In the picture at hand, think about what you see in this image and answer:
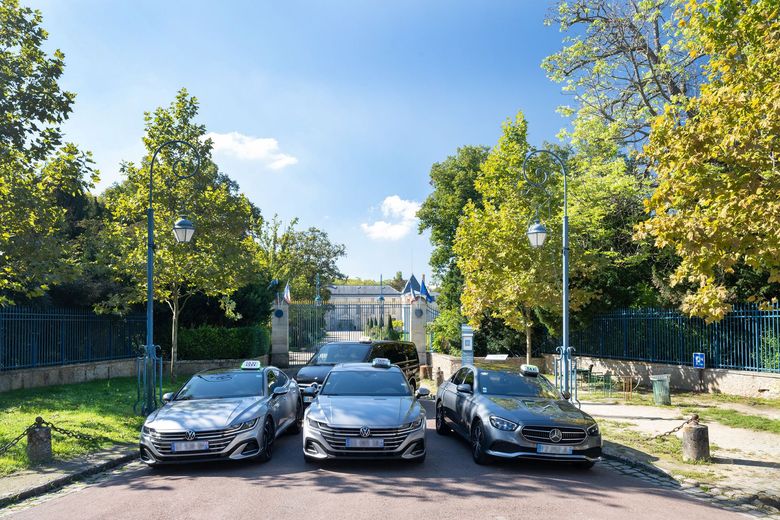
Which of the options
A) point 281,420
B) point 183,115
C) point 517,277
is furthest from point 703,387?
point 183,115

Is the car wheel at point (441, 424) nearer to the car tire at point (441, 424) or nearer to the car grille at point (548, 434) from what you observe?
the car tire at point (441, 424)

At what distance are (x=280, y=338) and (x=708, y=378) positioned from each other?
54.1 ft

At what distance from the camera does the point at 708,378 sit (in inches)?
681

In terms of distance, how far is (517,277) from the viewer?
18.5 metres

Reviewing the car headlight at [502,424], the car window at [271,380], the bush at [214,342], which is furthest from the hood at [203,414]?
the bush at [214,342]

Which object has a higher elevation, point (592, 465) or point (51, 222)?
point (51, 222)

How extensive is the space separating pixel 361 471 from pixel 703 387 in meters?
13.0

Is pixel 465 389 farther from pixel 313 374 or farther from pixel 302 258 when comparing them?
pixel 302 258

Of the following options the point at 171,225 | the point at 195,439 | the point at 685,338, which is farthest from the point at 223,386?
the point at 685,338

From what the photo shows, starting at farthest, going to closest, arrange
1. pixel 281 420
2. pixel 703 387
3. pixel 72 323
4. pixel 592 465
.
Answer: pixel 72 323
pixel 703 387
pixel 281 420
pixel 592 465

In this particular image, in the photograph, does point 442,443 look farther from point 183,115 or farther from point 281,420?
point 183,115

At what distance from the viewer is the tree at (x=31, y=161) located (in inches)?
422

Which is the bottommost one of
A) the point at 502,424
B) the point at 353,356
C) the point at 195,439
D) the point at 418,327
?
the point at 195,439

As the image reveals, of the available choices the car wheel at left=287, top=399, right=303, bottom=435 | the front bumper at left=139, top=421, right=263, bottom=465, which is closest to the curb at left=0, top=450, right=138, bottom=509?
the front bumper at left=139, top=421, right=263, bottom=465
